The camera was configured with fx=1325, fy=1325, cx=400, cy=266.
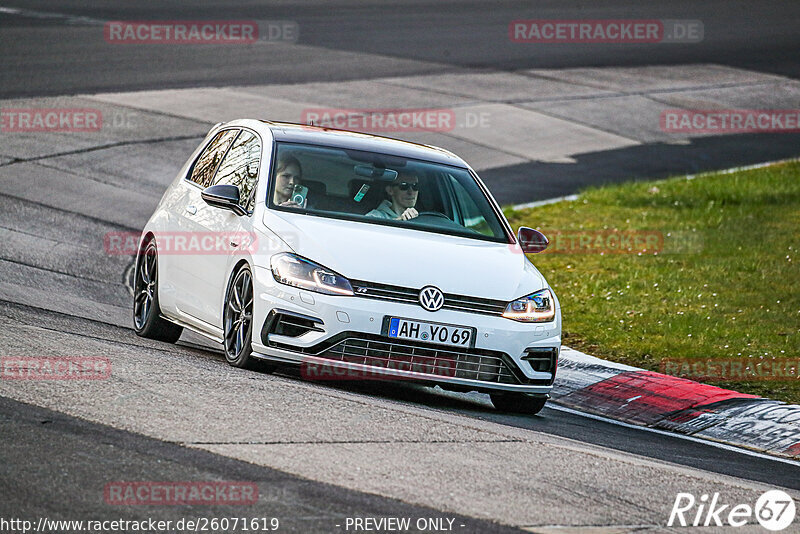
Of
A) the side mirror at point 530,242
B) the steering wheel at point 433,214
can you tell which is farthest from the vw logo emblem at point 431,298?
Result: the side mirror at point 530,242

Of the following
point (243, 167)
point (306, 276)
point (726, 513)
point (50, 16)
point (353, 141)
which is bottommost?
point (726, 513)

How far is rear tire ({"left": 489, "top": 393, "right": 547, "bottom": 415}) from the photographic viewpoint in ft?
28.9

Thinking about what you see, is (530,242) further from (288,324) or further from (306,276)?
(288,324)

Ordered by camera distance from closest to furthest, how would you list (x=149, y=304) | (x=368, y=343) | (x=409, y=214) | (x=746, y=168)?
(x=368, y=343) < (x=409, y=214) < (x=149, y=304) < (x=746, y=168)

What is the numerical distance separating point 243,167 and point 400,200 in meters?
1.20

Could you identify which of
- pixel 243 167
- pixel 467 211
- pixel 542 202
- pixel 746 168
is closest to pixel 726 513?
pixel 467 211

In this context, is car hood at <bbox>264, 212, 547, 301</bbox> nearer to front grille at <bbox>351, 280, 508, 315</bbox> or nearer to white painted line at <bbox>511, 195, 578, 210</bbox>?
front grille at <bbox>351, 280, 508, 315</bbox>

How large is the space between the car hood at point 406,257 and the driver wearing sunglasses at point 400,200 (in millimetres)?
283

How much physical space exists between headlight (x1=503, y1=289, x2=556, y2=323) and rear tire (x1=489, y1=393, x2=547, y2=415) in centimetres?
55

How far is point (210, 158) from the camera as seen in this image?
406 inches

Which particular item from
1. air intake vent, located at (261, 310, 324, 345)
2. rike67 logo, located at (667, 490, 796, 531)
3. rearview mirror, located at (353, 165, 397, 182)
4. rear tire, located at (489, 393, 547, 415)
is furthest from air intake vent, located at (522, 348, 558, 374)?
rike67 logo, located at (667, 490, 796, 531)

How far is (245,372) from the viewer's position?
8227mm

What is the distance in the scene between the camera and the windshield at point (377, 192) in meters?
9.08

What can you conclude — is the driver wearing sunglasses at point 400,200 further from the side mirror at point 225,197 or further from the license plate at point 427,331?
the license plate at point 427,331
